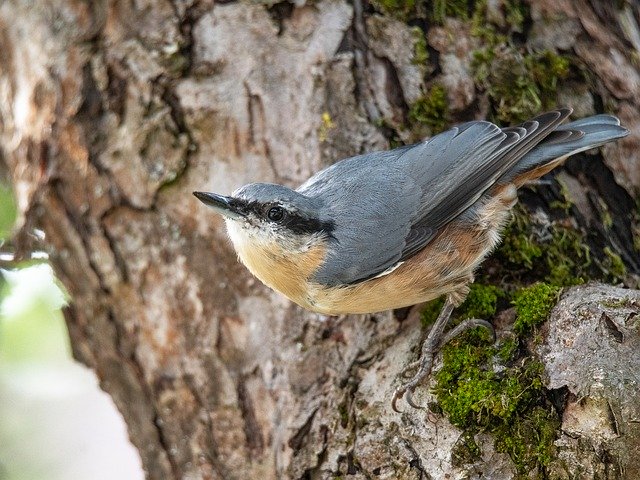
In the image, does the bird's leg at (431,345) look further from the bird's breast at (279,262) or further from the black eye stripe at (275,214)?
the black eye stripe at (275,214)

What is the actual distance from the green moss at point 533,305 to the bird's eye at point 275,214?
39.2 inches

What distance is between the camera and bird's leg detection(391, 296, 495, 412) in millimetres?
2740

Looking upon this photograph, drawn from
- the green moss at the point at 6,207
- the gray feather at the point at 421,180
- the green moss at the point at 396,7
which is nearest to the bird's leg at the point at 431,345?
the gray feather at the point at 421,180

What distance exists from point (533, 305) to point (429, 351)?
427mm

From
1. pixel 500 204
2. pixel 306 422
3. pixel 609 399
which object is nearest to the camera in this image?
pixel 609 399

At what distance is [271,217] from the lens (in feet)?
9.96

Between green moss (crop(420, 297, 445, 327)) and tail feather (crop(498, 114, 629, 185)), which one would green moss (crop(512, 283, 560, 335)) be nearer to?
green moss (crop(420, 297, 445, 327))

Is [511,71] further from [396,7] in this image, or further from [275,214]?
[275,214]

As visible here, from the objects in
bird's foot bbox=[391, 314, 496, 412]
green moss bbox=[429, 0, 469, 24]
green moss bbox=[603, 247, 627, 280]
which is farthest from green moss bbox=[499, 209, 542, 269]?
green moss bbox=[429, 0, 469, 24]

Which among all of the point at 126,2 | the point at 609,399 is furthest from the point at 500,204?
the point at 126,2

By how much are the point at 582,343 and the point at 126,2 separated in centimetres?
249

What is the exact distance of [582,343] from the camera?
2.49m

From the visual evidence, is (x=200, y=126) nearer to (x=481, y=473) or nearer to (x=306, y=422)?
(x=306, y=422)

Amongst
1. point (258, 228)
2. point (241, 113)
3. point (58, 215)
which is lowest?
point (258, 228)
